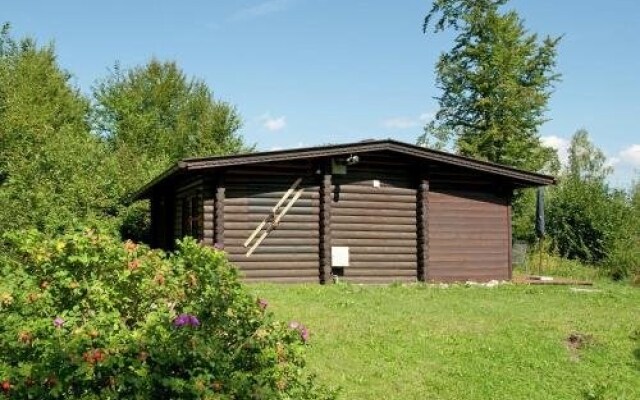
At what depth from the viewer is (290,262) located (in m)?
17.1

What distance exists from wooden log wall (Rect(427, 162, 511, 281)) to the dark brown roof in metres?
0.73

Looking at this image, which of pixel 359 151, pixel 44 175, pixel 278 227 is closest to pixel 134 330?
pixel 278 227

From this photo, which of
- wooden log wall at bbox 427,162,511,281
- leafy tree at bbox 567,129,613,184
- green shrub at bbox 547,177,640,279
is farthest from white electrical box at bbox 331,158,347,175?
leafy tree at bbox 567,129,613,184

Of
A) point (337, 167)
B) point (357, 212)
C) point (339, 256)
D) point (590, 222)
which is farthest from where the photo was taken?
point (590, 222)

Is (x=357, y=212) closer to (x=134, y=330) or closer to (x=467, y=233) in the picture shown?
(x=467, y=233)

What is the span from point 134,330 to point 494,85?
32.2 m

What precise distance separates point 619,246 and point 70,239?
2491cm

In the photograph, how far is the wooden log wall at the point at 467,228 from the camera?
1825cm

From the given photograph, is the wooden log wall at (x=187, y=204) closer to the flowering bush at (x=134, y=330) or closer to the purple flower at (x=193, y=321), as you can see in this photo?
the flowering bush at (x=134, y=330)

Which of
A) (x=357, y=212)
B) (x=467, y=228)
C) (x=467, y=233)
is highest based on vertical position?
(x=357, y=212)

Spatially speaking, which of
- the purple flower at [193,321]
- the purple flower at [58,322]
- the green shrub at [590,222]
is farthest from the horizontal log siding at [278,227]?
the green shrub at [590,222]

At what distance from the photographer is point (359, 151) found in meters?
17.0

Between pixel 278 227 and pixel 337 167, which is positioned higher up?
pixel 337 167

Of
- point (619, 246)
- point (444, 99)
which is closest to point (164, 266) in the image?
point (619, 246)
